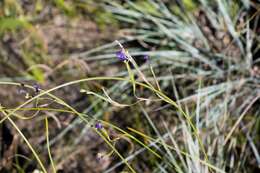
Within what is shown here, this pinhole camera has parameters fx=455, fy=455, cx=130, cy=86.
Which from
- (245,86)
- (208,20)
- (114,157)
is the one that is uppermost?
(208,20)

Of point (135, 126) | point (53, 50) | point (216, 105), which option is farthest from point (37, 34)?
point (216, 105)

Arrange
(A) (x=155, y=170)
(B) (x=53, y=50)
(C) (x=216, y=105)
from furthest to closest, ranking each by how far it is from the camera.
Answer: (B) (x=53, y=50)
(C) (x=216, y=105)
(A) (x=155, y=170)

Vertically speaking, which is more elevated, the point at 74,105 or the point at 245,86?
the point at 245,86

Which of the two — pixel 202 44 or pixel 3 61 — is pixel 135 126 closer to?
pixel 202 44

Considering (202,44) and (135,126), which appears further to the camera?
(202,44)

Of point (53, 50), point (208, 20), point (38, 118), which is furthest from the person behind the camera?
point (53, 50)

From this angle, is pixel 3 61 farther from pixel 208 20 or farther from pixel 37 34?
pixel 208 20

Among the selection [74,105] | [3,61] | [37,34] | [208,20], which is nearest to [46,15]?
[37,34]
